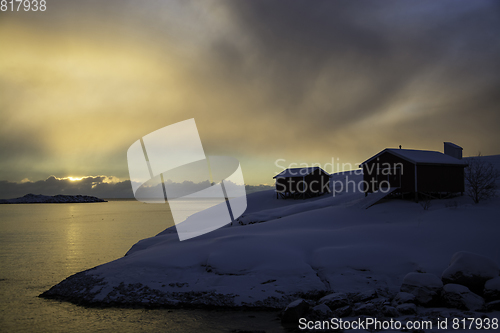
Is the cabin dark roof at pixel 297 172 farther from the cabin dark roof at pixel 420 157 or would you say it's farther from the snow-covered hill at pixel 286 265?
the snow-covered hill at pixel 286 265

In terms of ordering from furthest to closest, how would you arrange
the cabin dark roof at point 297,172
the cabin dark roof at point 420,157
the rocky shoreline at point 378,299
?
the cabin dark roof at point 297,172, the cabin dark roof at point 420,157, the rocky shoreline at point 378,299

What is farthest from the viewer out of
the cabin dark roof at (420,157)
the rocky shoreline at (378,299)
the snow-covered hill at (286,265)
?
the cabin dark roof at (420,157)

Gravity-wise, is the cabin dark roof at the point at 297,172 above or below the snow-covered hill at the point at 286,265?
above

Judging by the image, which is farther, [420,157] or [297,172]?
[297,172]

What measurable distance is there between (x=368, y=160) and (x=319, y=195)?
2128 centimetres

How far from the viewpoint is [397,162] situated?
28.0m

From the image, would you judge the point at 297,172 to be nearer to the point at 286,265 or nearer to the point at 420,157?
the point at 420,157

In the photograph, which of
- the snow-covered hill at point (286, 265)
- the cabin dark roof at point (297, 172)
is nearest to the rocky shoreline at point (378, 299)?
the snow-covered hill at point (286, 265)

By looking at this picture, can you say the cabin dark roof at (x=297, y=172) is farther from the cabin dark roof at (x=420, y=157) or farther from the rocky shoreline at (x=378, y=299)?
the rocky shoreline at (x=378, y=299)

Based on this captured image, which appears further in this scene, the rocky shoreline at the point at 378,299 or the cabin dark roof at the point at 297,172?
the cabin dark roof at the point at 297,172

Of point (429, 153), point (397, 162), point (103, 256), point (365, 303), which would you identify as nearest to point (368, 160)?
point (397, 162)

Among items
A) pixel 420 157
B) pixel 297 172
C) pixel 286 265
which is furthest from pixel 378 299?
pixel 297 172

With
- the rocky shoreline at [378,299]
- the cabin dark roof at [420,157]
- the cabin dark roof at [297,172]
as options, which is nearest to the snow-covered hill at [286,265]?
the rocky shoreline at [378,299]

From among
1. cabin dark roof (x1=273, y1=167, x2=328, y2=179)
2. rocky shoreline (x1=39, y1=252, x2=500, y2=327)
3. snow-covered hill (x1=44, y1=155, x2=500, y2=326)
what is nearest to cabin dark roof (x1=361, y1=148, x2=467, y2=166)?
snow-covered hill (x1=44, y1=155, x2=500, y2=326)
